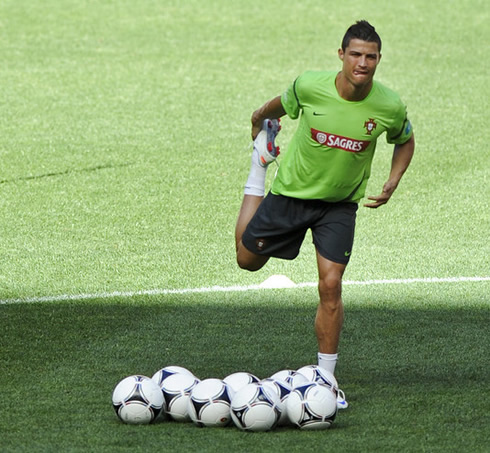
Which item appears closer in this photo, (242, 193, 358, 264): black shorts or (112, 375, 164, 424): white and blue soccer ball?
(112, 375, 164, 424): white and blue soccer ball

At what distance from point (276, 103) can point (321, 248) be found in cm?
107

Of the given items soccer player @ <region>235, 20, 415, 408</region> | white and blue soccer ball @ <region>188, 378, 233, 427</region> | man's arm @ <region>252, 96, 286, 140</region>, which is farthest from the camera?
man's arm @ <region>252, 96, 286, 140</region>

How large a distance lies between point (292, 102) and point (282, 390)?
6.52 ft

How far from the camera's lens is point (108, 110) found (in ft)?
61.5

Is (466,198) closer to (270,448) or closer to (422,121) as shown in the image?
(422,121)

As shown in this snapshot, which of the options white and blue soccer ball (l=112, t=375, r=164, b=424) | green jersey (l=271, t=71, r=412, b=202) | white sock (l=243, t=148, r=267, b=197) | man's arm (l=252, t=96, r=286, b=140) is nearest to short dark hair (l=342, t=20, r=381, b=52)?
green jersey (l=271, t=71, r=412, b=202)

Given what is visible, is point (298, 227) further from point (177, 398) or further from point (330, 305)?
point (177, 398)

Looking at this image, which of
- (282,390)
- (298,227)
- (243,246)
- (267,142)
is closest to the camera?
(282,390)

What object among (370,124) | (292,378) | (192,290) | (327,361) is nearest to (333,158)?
(370,124)

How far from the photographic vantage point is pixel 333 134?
7.46 m

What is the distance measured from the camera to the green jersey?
24.3ft

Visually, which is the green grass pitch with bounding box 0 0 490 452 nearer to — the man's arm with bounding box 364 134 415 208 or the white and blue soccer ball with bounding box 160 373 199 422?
the white and blue soccer ball with bounding box 160 373 199 422

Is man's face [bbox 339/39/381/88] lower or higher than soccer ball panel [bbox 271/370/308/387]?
higher

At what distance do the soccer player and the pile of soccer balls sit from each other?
1.46ft
